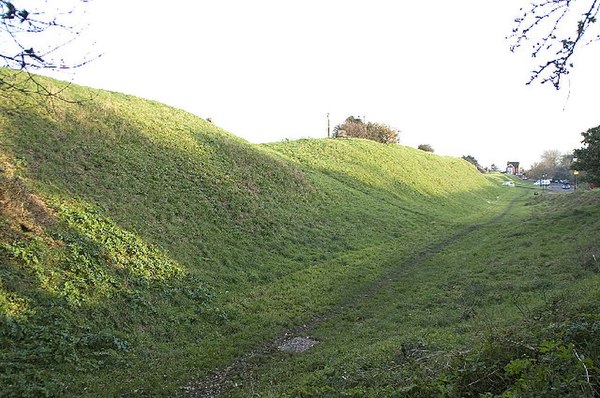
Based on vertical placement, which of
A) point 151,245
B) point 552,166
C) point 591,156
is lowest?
point 151,245

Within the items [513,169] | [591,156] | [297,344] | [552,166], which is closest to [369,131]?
[591,156]

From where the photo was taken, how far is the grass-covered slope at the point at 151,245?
8320 mm

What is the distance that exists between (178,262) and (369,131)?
5539cm

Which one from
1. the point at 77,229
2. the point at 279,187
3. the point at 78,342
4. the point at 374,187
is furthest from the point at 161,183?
the point at 374,187

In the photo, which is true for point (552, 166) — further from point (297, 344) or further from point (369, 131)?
point (297, 344)

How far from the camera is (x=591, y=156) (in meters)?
20.6

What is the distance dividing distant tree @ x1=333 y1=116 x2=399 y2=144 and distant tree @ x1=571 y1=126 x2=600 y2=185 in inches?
1635

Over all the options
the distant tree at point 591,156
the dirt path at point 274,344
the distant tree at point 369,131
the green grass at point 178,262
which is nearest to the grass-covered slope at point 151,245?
the green grass at point 178,262

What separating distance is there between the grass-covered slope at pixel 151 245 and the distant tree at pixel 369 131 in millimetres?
37781

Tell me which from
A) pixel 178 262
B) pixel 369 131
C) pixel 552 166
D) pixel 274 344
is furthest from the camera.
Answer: pixel 552 166

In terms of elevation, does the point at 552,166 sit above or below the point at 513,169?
below

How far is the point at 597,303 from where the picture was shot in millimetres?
6973

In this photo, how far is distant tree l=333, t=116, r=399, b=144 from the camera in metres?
63.7

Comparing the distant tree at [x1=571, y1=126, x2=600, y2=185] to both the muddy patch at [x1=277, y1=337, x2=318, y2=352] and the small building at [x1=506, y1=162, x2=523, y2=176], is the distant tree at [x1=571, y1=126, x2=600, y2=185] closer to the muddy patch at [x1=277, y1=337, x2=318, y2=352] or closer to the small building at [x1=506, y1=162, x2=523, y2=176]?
the muddy patch at [x1=277, y1=337, x2=318, y2=352]
